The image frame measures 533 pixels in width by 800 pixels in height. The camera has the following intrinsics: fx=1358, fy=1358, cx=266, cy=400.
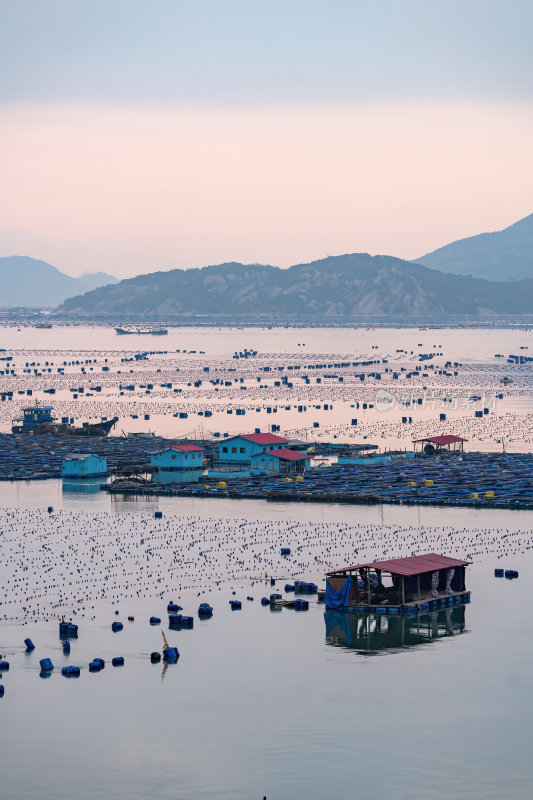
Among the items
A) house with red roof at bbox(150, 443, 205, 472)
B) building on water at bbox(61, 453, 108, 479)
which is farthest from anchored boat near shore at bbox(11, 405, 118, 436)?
building on water at bbox(61, 453, 108, 479)

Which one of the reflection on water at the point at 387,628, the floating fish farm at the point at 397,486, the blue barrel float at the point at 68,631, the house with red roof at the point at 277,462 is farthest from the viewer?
the house with red roof at the point at 277,462

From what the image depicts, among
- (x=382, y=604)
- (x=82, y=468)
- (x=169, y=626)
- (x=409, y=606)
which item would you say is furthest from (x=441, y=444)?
(x=169, y=626)

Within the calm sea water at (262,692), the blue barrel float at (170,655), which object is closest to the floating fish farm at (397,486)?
the calm sea water at (262,692)

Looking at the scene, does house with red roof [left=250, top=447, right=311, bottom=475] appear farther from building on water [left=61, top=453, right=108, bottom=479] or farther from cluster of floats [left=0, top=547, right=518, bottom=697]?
cluster of floats [left=0, top=547, right=518, bottom=697]

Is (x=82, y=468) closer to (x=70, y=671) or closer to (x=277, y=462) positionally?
(x=277, y=462)

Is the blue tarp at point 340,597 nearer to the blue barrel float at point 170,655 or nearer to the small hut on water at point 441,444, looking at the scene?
the blue barrel float at point 170,655

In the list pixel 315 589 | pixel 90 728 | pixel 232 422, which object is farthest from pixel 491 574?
pixel 232 422

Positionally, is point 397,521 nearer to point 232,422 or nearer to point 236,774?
point 236,774
